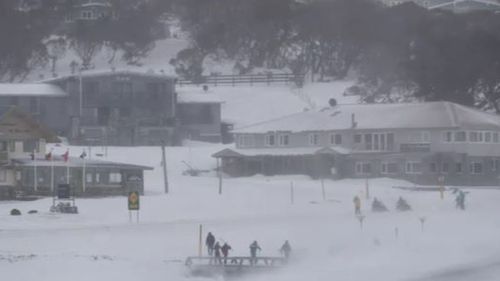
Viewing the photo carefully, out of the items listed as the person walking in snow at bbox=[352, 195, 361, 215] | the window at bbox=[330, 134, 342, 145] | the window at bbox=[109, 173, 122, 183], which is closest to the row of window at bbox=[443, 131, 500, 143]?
the window at bbox=[330, 134, 342, 145]

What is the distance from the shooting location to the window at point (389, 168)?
39875 mm

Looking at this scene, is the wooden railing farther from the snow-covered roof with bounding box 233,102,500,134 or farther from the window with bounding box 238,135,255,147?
the window with bounding box 238,135,255,147

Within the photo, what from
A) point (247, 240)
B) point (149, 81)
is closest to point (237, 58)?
point (149, 81)

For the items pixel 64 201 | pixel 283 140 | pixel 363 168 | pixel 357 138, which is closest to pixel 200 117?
pixel 283 140

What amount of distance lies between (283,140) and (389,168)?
5.12 metres

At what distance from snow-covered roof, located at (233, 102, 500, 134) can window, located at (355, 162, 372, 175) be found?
160 cm

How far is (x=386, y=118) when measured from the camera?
4247cm

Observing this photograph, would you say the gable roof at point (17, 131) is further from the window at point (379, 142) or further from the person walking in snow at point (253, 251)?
the person walking in snow at point (253, 251)

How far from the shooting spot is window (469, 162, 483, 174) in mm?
39219

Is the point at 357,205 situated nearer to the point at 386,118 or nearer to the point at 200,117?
the point at 386,118

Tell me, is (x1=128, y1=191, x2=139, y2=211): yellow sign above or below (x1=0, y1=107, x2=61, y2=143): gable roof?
below

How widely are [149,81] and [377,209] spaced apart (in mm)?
20954

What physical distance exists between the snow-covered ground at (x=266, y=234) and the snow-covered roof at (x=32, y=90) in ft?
47.4

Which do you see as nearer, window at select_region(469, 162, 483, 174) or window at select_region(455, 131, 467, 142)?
window at select_region(469, 162, 483, 174)
